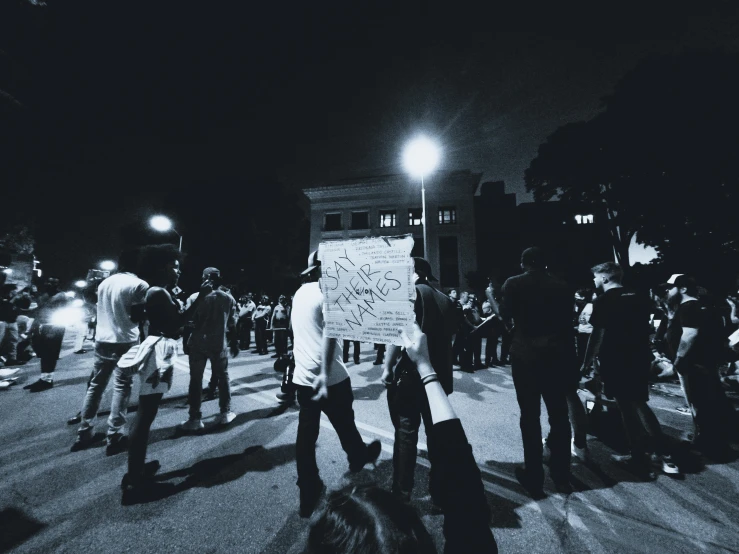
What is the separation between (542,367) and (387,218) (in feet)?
99.6

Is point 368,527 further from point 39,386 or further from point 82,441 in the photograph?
point 39,386

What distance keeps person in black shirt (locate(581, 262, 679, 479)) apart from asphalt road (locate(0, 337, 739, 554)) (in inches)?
9.3

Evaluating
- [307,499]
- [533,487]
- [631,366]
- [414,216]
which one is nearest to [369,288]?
[307,499]

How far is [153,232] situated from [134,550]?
4387 cm

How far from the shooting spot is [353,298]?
6.07 ft

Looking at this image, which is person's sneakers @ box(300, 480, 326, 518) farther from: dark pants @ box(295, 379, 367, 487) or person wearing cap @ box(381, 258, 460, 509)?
person wearing cap @ box(381, 258, 460, 509)

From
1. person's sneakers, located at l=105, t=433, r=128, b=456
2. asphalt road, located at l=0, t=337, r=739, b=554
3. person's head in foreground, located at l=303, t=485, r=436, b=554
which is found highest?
person's head in foreground, located at l=303, t=485, r=436, b=554

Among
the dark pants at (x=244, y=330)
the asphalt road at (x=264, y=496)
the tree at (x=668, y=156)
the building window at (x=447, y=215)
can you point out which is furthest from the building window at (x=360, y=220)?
the asphalt road at (x=264, y=496)

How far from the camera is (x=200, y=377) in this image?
159 inches

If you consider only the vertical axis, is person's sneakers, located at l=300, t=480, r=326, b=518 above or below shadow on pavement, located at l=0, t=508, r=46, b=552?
above

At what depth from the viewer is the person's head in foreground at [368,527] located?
32.1 inches

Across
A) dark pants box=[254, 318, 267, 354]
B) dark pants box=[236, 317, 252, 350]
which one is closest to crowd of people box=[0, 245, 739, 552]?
dark pants box=[254, 318, 267, 354]

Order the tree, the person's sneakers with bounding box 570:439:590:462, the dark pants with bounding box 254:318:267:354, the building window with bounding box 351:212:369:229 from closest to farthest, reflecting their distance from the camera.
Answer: the person's sneakers with bounding box 570:439:590:462 → the dark pants with bounding box 254:318:267:354 → the tree → the building window with bounding box 351:212:369:229

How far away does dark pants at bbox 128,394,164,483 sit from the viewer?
259cm
